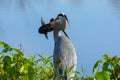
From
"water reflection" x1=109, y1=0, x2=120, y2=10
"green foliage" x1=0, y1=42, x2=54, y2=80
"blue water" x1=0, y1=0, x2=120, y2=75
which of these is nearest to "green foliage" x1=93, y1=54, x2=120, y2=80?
"green foliage" x1=0, y1=42, x2=54, y2=80

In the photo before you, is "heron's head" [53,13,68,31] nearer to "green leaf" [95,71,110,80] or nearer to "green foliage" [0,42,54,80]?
"green foliage" [0,42,54,80]

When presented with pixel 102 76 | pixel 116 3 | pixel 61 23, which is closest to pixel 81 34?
pixel 61 23

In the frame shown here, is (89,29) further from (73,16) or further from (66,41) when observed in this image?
(66,41)

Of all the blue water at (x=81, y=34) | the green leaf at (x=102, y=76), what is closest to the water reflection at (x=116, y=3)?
the blue water at (x=81, y=34)

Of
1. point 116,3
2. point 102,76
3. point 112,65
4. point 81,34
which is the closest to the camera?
point 102,76

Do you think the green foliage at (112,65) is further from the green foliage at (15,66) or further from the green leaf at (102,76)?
the green foliage at (15,66)

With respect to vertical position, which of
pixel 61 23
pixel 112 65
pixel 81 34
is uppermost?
pixel 81 34

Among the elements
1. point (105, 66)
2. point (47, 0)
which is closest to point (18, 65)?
point (105, 66)

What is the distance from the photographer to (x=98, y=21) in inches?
677

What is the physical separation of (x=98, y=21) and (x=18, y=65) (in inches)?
596

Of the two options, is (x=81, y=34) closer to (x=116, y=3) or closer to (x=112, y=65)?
(x=112, y=65)

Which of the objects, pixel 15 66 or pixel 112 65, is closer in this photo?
pixel 112 65

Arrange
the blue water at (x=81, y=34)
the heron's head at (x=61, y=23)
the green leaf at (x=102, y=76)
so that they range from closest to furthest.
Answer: the green leaf at (x=102, y=76) → the heron's head at (x=61, y=23) → the blue water at (x=81, y=34)

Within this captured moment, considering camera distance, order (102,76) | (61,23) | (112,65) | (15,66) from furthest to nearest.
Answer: (61,23)
(15,66)
(112,65)
(102,76)
